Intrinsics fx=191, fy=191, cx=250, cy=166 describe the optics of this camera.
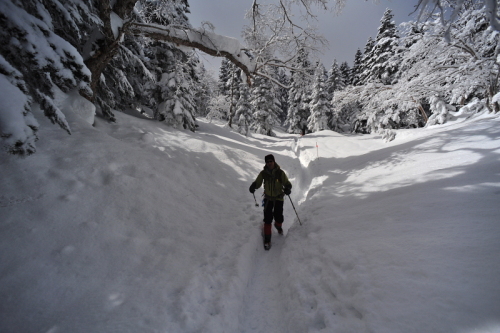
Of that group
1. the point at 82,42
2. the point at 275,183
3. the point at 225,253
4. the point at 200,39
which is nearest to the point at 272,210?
the point at 275,183

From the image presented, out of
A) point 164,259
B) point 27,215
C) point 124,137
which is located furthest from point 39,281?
point 124,137

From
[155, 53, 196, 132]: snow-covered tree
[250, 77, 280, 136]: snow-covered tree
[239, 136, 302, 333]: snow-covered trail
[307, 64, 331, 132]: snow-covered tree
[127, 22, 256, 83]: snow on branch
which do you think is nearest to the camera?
[239, 136, 302, 333]: snow-covered trail

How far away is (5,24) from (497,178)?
7.29 metres

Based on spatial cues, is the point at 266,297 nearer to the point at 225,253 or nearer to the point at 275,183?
the point at 225,253

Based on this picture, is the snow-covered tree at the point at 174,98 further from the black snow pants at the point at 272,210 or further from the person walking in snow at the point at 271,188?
the black snow pants at the point at 272,210

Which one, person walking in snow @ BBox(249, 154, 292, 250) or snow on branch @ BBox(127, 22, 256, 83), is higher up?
snow on branch @ BBox(127, 22, 256, 83)

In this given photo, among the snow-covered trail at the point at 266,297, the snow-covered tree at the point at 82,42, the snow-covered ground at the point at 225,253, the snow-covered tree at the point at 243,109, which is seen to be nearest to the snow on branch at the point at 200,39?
the snow-covered tree at the point at 82,42

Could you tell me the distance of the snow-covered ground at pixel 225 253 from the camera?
1987 millimetres

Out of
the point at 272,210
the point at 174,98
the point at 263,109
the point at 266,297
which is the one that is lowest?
the point at 266,297

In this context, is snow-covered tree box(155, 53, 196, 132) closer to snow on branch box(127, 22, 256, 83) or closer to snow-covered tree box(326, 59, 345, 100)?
snow on branch box(127, 22, 256, 83)

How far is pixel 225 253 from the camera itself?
3695 millimetres

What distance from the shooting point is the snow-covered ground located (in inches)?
78.2

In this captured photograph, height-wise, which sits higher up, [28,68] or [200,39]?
[200,39]

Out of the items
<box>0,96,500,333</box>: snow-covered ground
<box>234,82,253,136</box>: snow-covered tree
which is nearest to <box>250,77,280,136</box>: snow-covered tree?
<box>234,82,253,136</box>: snow-covered tree
